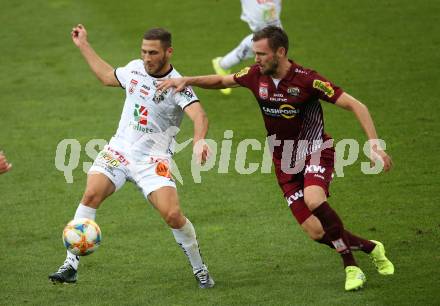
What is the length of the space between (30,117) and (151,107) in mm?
6695

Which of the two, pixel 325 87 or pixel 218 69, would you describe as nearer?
pixel 325 87

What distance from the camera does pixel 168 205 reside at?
9.68 meters

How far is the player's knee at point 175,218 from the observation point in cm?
965

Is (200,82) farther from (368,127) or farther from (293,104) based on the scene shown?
(368,127)

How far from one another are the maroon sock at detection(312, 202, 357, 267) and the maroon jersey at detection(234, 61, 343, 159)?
0.72 metres

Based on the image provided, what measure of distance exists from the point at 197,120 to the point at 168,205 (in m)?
0.90

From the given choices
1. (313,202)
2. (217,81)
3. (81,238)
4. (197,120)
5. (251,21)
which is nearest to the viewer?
(81,238)

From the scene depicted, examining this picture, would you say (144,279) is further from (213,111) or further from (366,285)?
(213,111)

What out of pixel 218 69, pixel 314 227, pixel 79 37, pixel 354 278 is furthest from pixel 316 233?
pixel 218 69

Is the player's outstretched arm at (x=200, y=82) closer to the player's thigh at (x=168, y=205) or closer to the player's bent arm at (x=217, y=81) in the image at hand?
the player's bent arm at (x=217, y=81)

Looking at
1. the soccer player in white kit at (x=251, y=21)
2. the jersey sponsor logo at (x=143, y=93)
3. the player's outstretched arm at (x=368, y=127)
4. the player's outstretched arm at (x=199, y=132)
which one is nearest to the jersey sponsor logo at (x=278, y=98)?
the player's outstretched arm at (x=368, y=127)

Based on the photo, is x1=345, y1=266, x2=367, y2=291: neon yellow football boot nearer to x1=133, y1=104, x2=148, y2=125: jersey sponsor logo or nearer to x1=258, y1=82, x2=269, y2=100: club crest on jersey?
x1=258, y1=82, x2=269, y2=100: club crest on jersey

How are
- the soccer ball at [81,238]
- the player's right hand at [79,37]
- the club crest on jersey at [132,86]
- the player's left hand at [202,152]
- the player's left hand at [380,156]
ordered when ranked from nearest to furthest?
the player's left hand at [380,156]
the player's left hand at [202,152]
the soccer ball at [81,238]
the club crest on jersey at [132,86]
the player's right hand at [79,37]

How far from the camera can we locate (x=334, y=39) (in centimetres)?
1919
